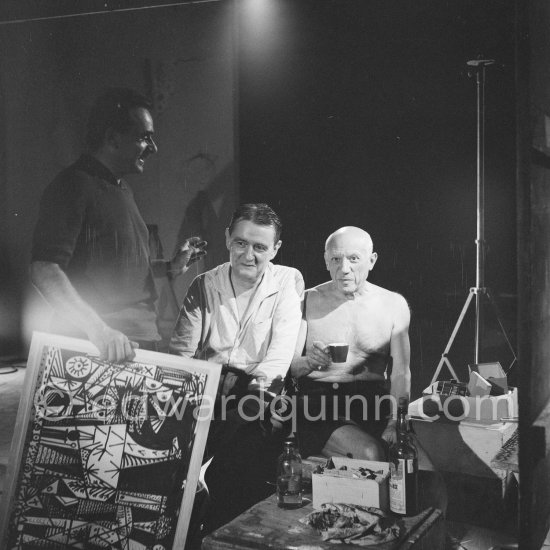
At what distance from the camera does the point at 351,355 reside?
3123 millimetres

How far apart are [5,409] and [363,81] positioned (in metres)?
3.75

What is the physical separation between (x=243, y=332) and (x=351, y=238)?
732mm

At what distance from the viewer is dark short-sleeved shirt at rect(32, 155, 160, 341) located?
3221mm

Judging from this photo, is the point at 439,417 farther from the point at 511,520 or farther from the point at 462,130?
the point at 462,130

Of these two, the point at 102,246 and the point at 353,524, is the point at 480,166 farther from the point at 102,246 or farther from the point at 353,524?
the point at 102,246

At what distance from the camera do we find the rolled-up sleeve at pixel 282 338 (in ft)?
10.4

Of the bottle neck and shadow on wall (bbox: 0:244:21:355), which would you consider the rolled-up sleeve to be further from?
shadow on wall (bbox: 0:244:21:355)

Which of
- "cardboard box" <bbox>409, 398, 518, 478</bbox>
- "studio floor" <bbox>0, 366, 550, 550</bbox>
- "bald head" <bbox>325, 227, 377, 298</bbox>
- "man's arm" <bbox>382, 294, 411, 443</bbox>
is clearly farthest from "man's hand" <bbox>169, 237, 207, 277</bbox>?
"cardboard box" <bbox>409, 398, 518, 478</bbox>

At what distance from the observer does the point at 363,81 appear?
120 inches

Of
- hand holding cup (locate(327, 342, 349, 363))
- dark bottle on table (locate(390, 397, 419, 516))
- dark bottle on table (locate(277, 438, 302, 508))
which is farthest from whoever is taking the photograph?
hand holding cup (locate(327, 342, 349, 363))

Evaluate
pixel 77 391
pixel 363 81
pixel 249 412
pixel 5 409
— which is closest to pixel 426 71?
pixel 363 81

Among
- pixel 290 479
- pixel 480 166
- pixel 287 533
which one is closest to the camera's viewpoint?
pixel 287 533

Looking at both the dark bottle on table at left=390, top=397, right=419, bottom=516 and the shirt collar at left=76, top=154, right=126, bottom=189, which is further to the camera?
the shirt collar at left=76, top=154, right=126, bottom=189

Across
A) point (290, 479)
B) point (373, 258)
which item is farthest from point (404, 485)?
point (373, 258)
